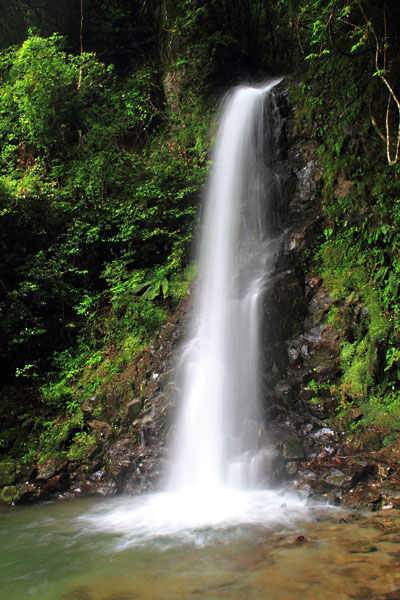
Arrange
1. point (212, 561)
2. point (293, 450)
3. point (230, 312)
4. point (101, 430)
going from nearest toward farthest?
point (212, 561)
point (293, 450)
point (101, 430)
point (230, 312)

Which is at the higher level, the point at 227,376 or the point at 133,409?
the point at 227,376

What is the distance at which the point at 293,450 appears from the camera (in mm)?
5164

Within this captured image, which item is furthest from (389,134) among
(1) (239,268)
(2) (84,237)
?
(2) (84,237)

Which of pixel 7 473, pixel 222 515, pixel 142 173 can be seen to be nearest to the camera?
pixel 222 515

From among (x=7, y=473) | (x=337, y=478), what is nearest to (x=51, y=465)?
(x=7, y=473)

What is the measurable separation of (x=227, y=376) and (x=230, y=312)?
1081 millimetres

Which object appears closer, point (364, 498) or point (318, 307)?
point (364, 498)

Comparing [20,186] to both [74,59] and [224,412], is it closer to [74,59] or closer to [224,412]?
[74,59]

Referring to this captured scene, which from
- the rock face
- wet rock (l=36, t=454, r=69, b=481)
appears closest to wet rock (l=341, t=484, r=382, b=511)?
the rock face

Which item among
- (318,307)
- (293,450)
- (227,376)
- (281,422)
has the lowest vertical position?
(293,450)

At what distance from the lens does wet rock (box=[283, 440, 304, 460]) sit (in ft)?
16.8

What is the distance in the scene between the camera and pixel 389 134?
633 centimetres

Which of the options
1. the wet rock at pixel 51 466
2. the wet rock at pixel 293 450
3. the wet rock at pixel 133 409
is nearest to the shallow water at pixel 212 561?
the wet rock at pixel 293 450

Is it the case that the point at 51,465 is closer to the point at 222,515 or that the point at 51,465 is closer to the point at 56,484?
the point at 56,484
